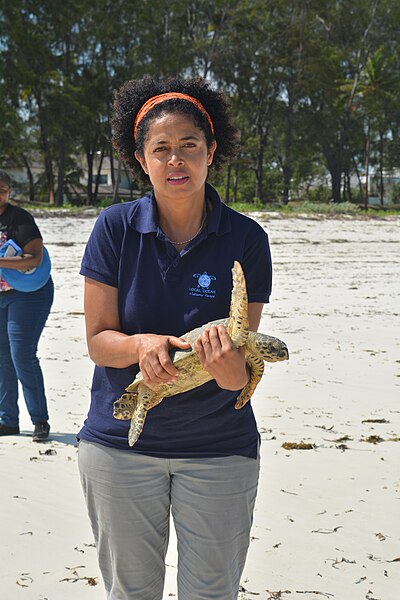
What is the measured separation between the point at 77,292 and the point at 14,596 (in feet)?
29.2

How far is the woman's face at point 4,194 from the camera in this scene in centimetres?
486

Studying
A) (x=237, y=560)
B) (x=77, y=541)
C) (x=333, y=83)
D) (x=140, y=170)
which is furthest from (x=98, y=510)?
(x=333, y=83)

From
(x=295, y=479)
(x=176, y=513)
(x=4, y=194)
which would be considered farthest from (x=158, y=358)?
(x=4, y=194)

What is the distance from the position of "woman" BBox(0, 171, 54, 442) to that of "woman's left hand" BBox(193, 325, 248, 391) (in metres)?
3.15

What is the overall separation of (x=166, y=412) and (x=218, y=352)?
1.04 feet

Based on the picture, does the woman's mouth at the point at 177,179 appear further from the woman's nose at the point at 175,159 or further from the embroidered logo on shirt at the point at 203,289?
the embroidered logo on shirt at the point at 203,289

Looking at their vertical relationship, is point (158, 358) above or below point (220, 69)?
below

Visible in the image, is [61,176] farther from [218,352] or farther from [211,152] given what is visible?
[218,352]

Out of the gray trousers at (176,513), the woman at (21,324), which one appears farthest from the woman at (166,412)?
the woman at (21,324)

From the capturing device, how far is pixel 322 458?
4.59m

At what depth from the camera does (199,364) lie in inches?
73.6

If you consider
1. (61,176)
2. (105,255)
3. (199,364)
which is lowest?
(199,364)

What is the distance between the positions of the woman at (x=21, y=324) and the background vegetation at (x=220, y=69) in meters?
26.5

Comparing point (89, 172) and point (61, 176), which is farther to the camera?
point (89, 172)
